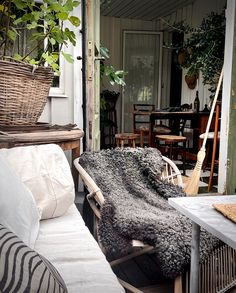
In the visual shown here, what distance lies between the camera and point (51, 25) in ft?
5.22

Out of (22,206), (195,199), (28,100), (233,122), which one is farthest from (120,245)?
(233,122)

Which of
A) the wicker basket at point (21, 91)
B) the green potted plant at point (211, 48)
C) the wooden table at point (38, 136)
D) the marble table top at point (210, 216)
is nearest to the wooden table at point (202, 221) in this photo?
the marble table top at point (210, 216)

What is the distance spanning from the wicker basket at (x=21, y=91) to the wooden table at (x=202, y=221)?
75 centimetres

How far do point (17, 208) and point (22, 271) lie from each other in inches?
18.4

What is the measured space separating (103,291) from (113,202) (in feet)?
2.59

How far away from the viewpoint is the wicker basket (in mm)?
1356

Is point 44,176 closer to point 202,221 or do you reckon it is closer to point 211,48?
point 202,221

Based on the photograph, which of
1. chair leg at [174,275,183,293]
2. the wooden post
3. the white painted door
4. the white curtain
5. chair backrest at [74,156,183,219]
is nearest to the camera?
the wooden post

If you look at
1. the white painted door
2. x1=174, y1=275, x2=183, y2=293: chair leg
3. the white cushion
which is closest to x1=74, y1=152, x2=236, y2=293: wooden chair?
x1=174, y1=275, x2=183, y2=293: chair leg

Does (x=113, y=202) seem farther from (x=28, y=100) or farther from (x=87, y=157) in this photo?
(x=28, y=100)

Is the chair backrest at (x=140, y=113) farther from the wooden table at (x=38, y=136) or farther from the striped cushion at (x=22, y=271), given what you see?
the striped cushion at (x=22, y=271)

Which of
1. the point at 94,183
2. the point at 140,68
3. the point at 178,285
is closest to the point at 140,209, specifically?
the point at 94,183

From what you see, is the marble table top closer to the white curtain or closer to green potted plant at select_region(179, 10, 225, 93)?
green potted plant at select_region(179, 10, 225, 93)

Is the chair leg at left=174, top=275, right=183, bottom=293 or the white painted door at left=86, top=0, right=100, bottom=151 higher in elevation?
the white painted door at left=86, top=0, right=100, bottom=151
